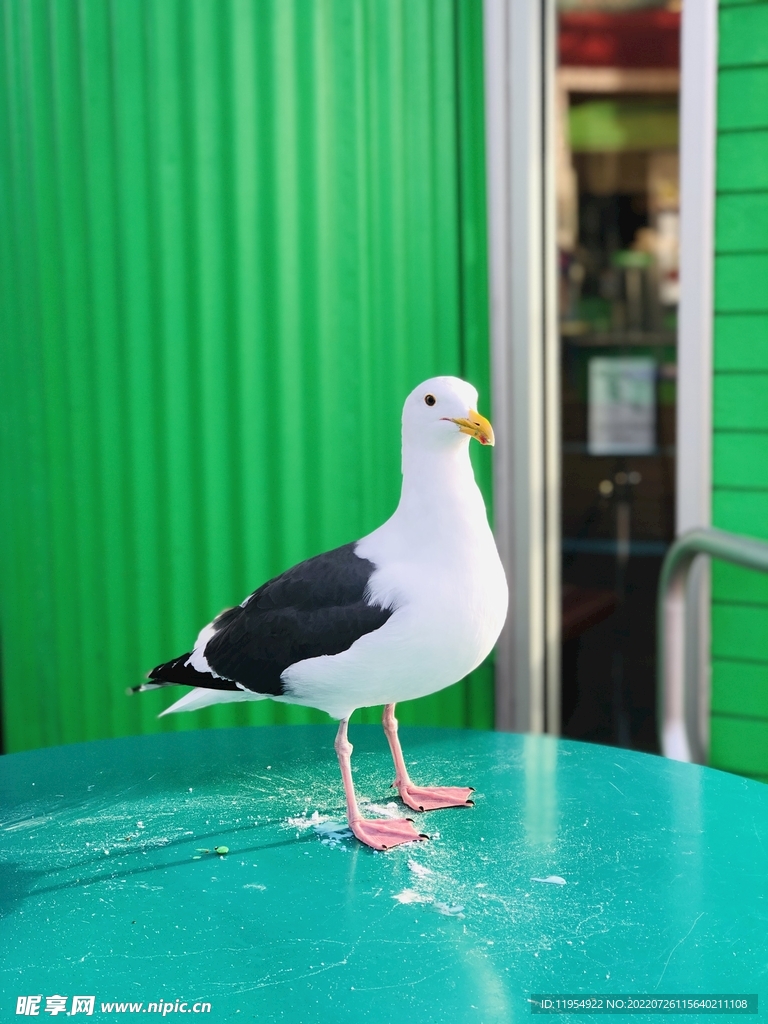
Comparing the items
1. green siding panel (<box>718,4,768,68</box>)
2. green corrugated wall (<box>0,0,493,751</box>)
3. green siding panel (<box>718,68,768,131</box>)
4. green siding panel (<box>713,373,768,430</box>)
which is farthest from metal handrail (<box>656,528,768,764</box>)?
green siding panel (<box>718,4,768,68</box>)

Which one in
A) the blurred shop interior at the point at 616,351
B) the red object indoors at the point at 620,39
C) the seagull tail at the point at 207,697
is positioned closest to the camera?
the seagull tail at the point at 207,697

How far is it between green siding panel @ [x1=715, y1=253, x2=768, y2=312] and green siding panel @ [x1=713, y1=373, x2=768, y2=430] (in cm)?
13

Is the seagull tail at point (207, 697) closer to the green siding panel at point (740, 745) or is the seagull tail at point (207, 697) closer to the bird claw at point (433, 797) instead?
the bird claw at point (433, 797)

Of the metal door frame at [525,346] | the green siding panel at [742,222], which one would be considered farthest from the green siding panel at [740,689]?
the green siding panel at [742,222]

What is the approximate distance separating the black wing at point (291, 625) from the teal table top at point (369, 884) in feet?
0.56

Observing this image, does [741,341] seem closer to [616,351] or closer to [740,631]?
[740,631]

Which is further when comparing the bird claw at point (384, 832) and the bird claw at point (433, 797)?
the bird claw at point (433, 797)

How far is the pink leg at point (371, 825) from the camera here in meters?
1.31

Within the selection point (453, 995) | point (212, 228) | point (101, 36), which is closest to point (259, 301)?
point (212, 228)

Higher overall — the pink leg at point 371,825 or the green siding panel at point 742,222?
the green siding panel at point 742,222

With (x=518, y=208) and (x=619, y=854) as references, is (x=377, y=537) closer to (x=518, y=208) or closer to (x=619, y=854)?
(x=619, y=854)

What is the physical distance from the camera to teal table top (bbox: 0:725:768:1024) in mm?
1026

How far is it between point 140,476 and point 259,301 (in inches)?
16.6

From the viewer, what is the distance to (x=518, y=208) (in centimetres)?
236
